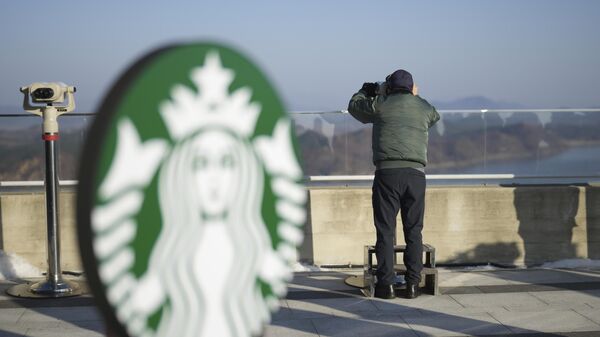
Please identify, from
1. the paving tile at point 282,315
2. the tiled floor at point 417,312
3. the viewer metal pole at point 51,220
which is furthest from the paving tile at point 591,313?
the viewer metal pole at point 51,220

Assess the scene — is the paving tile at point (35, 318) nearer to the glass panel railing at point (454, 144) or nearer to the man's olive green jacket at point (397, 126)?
the glass panel railing at point (454, 144)

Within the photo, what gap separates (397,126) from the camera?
680cm

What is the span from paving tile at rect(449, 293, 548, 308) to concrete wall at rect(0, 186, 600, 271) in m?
1.63

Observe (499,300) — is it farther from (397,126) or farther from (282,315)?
(282,315)

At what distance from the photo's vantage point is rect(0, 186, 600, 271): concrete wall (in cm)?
859

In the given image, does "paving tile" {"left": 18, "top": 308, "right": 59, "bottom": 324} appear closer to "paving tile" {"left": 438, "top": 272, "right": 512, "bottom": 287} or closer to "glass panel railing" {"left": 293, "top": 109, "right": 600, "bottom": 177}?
"paving tile" {"left": 438, "top": 272, "right": 512, "bottom": 287}

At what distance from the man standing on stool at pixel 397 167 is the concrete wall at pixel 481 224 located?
1656 millimetres

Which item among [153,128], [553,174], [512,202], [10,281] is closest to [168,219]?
[153,128]

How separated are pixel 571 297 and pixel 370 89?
2.48 m

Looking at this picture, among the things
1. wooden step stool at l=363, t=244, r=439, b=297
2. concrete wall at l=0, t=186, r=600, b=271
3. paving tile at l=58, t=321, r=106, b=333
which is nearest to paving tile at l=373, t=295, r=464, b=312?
wooden step stool at l=363, t=244, r=439, b=297

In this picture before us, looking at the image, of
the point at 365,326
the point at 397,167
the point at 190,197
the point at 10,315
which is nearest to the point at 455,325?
the point at 365,326

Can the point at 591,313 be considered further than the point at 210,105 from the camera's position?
Yes

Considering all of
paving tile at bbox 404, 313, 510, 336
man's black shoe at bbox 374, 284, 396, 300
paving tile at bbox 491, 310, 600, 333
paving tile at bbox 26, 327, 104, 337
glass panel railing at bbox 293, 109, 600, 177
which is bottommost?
paving tile at bbox 491, 310, 600, 333

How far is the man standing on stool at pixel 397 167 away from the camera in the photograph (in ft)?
22.3
